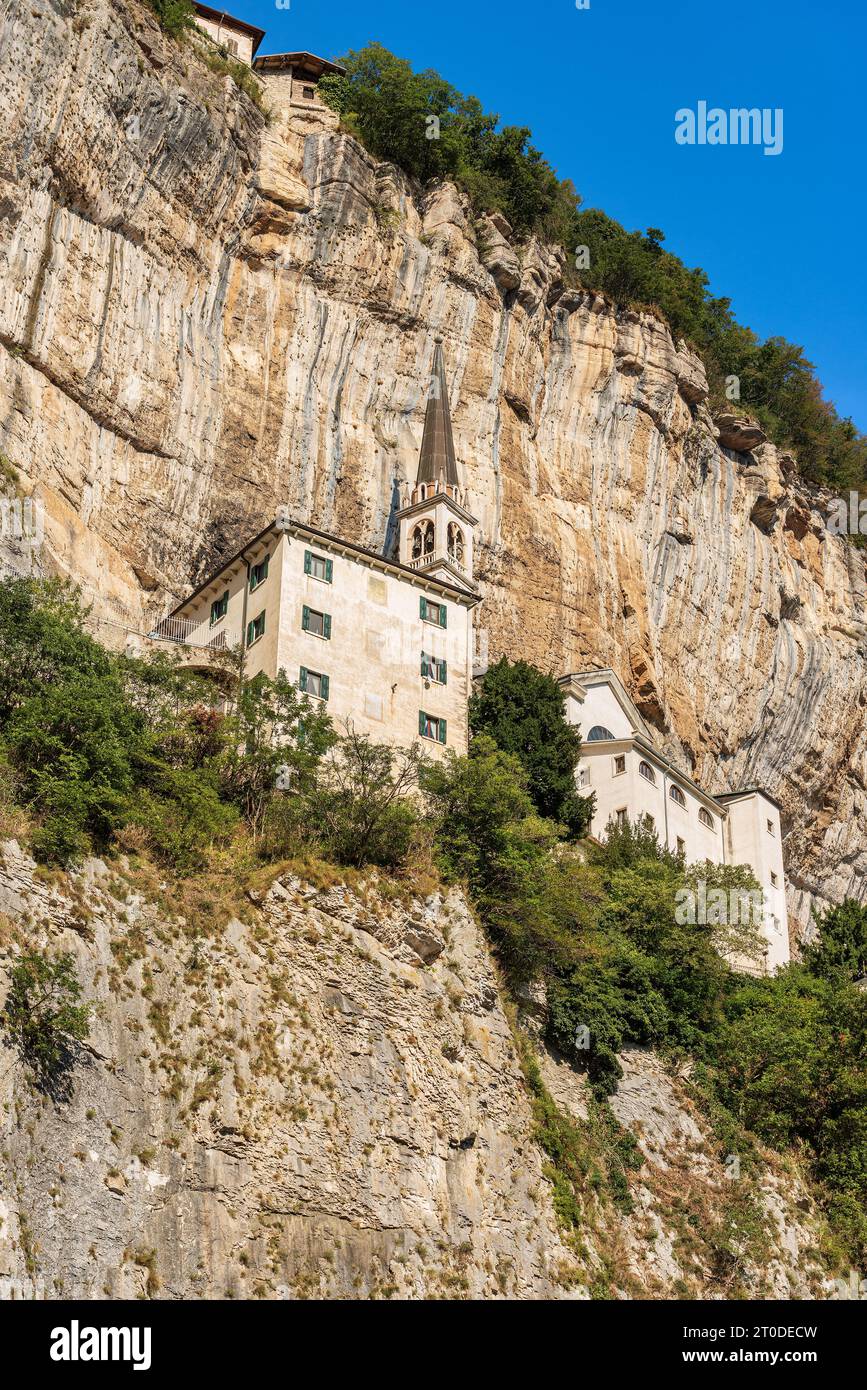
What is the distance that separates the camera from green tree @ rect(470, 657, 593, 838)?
48688 mm

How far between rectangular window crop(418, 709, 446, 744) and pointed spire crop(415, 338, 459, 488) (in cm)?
1362

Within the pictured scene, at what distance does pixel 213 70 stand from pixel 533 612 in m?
22.0

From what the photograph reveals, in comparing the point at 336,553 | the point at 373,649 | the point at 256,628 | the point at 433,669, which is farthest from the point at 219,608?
the point at 433,669

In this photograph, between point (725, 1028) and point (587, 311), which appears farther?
point (587, 311)

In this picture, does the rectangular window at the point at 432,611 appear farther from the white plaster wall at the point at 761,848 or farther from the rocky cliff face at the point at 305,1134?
the white plaster wall at the point at 761,848

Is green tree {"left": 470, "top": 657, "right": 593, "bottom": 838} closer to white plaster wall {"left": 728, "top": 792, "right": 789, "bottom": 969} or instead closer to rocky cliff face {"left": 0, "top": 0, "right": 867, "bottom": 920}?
rocky cliff face {"left": 0, "top": 0, "right": 867, "bottom": 920}

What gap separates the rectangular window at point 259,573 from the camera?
148 ft

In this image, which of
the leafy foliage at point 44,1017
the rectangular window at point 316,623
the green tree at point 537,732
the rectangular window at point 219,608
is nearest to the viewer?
the leafy foliage at point 44,1017

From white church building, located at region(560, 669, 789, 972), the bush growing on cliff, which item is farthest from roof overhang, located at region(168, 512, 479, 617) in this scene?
the bush growing on cliff

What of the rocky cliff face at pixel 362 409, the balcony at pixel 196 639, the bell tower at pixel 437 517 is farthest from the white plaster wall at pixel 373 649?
the bell tower at pixel 437 517

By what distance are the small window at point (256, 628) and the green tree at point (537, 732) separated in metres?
7.51

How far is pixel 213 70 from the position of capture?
57031 millimetres

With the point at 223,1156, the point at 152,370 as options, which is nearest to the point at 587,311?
the point at 152,370

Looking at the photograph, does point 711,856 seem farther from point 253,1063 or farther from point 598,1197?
point 253,1063
